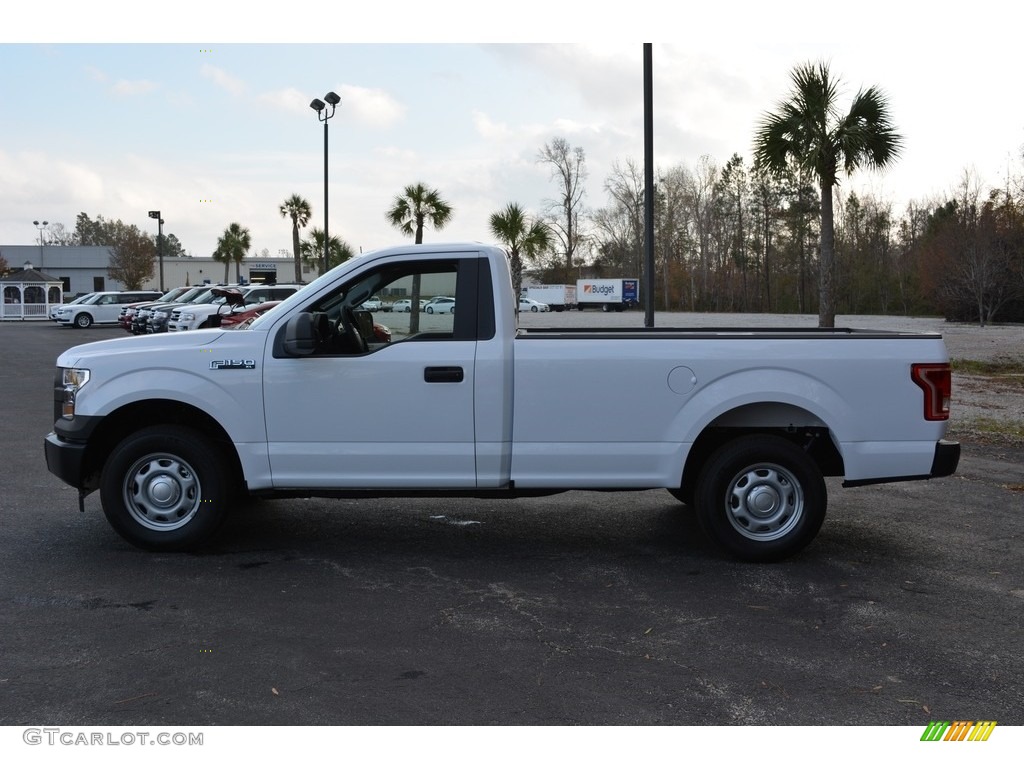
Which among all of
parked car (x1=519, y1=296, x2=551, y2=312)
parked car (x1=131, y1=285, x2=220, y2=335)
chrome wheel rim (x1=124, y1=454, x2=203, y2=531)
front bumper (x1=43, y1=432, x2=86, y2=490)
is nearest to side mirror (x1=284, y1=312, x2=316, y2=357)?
chrome wheel rim (x1=124, y1=454, x2=203, y2=531)

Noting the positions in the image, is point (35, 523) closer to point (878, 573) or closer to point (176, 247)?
point (878, 573)

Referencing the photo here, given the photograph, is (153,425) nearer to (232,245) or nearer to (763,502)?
(763,502)

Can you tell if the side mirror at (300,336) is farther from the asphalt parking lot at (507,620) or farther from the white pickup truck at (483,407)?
the asphalt parking lot at (507,620)

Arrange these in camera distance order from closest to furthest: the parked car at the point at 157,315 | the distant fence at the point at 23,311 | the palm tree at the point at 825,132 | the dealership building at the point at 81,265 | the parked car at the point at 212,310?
1. the palm tree at the point at 825,132
2. the parked car at the point at 212,310
3. the parked car at the point at 157,315
4. the distant fence at the point at 23,311
5. the dealership building at the point at 81,265

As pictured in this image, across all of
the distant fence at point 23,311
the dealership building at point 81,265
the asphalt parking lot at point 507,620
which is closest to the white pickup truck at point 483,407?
the asphalt parking lot at point 507,620

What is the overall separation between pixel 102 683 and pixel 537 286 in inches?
3453

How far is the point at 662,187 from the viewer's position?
308 ft

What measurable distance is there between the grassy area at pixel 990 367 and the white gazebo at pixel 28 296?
5652 centimetres

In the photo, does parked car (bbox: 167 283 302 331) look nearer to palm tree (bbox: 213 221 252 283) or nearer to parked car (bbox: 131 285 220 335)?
parked car (bbox: 131 285 220 335)

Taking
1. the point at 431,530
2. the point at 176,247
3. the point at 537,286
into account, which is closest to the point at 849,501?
the point at 431,530

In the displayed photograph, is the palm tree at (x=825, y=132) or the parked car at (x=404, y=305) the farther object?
the palm tree at (x=825, y=132)

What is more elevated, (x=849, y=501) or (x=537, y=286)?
(x=537, y=286)

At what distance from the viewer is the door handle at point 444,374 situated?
6473mm

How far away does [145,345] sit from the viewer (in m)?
6.74
